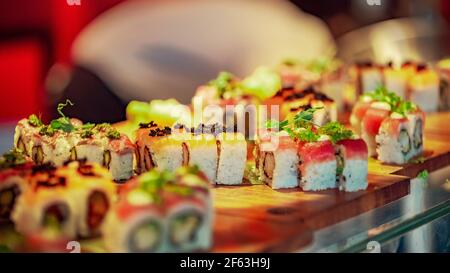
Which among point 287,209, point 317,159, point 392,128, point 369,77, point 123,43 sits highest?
point 123,43

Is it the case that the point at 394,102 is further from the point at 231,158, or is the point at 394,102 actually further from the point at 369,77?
the point at 369,77

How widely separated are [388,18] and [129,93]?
334 centimetres

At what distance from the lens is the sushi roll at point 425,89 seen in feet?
22.1

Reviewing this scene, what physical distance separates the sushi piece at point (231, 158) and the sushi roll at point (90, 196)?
1.00 meters

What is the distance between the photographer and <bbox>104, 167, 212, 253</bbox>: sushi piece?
11.3 ft

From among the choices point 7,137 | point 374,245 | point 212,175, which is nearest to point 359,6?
point 7,137

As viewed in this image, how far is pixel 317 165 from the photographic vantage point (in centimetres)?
454

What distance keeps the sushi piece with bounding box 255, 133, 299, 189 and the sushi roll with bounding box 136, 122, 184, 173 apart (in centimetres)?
46

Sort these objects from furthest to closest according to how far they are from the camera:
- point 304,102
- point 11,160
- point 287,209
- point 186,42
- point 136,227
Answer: point 186,42
point 304,102
point 287,209
point 11,160
point 136,227

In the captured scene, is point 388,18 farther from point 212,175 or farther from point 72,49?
point 212,175

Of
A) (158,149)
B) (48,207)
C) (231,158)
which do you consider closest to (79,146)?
(158,149)

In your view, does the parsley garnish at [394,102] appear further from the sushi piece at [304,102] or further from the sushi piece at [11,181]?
the sushi piece at [11,181]

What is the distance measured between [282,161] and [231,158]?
0.27m

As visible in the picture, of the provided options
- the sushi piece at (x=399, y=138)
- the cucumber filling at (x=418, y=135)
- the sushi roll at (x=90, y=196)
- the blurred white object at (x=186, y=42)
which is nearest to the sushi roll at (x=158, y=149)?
the sushi roll at (x=90, y=196)
